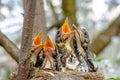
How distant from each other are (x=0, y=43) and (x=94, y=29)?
521cm

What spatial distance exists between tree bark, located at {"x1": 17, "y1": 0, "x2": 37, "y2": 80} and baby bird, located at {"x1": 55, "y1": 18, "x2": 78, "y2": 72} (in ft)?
0.99

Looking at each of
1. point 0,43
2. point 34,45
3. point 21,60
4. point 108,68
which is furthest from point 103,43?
point 21,60

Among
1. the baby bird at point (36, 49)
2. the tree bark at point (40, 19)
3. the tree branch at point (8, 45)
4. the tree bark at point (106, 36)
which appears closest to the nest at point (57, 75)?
the baby bird at point (36, 49)

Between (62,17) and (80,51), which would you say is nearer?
(80,51)

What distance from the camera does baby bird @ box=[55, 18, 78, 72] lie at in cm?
200

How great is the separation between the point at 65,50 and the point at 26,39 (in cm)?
47

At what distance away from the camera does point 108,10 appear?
7.02m

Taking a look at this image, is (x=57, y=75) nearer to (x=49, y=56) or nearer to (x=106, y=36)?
(x=49, y=56)

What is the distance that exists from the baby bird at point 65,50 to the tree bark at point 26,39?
0.30 metres

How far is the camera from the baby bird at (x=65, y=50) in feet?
6.56

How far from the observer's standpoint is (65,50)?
2062mm

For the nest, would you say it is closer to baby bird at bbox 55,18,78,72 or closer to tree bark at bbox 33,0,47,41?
baby bird at bbox 55,18,78,72

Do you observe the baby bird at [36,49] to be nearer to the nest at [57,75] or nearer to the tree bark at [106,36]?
the nest at [57,75]

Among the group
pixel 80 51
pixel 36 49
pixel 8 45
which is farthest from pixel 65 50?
pixel 8 45
